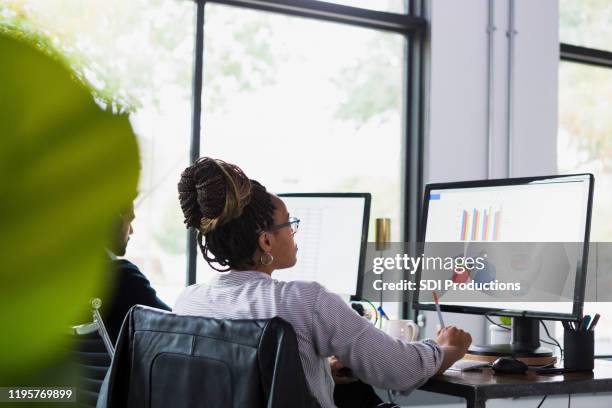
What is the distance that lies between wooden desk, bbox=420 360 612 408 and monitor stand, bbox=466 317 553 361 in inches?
6.4

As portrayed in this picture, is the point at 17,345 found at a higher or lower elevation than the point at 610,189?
lower

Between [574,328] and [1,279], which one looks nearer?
[1,279]

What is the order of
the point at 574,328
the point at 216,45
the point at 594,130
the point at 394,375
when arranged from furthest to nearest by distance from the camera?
the point at 594,130
the point at 216,45
the point at 574,328
the point at 394,375

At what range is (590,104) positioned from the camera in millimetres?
4113

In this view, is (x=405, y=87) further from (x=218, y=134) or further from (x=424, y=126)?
(x=218, y=134)

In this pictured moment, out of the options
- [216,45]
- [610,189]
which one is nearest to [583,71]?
[610,189]

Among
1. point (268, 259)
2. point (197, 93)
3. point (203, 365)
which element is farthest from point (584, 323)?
point (197, 93)

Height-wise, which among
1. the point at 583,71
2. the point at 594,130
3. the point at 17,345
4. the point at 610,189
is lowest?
the point at 17,345

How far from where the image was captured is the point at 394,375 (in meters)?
1.45

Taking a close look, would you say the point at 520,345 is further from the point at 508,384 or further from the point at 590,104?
the point at 590,104

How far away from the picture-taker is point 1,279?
138mm

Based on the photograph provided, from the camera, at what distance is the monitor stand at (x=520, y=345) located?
1.93 m

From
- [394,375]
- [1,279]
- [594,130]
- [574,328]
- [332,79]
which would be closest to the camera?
[1,279]

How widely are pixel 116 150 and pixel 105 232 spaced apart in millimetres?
16
